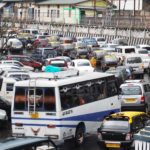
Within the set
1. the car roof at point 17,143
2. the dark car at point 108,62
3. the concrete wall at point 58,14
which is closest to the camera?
the car roof at point 17,143

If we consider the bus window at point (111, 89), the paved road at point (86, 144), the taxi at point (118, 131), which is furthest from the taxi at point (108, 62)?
the taxi at point (118, 131)

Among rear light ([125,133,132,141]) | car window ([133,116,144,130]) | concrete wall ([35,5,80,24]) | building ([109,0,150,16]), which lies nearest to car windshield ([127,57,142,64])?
car window ([133,116,144,130])

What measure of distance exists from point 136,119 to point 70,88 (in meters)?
2.72

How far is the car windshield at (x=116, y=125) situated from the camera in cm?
1788

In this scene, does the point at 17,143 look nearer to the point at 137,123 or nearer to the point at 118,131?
the point at 118,131

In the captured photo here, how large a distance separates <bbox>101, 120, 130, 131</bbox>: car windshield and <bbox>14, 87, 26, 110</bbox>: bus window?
3112 millimetres

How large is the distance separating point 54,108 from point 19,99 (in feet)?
4.44

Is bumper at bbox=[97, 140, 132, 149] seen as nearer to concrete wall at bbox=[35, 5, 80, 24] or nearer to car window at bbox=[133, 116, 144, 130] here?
car window at bbox=[133, 116, 144, 130]

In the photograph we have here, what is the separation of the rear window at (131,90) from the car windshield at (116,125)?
8.60 meters

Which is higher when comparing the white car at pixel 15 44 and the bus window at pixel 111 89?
the bus window at pixel 111 89

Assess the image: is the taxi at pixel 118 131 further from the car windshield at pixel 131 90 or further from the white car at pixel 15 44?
the white car at pixel 15 44

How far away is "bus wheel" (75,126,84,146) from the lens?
2019 centimetres

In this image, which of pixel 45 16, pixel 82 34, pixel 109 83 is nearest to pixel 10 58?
pixel 109 83

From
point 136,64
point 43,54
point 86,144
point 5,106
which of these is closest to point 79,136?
point 86,144
